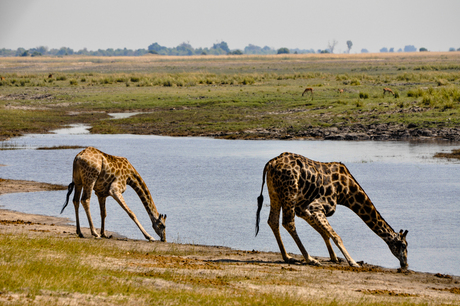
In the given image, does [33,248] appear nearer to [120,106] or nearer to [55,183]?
[55,183]

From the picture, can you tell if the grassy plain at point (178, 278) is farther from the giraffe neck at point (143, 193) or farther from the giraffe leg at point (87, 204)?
the giraffe neck at point (143, 193)

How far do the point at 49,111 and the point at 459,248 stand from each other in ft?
126

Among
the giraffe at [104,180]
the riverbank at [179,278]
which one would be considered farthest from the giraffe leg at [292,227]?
the giraffe at [104,180]

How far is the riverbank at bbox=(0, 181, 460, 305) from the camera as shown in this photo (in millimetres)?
7383

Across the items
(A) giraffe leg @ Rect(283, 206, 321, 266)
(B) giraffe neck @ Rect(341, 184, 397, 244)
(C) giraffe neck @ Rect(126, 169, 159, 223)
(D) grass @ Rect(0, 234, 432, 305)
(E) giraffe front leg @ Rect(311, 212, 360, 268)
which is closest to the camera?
(D) grass @ Rect(0, 234, 432, 305)

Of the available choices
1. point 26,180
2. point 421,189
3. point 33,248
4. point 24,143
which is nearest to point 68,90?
point 24,143

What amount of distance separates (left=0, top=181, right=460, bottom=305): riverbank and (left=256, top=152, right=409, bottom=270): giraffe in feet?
1.93

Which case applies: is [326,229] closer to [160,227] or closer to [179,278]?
[179,278]

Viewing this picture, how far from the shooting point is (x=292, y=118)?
37594 millimetres

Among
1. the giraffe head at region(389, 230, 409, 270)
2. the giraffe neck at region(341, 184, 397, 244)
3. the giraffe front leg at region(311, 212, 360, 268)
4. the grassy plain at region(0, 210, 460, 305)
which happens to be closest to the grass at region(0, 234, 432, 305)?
the grassy plain at region(0, 210, 460, 305)

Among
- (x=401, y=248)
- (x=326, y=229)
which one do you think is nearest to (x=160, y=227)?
(x=326, y=229)

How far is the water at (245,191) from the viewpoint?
13.0 meters

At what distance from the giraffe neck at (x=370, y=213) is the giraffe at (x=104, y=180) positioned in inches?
167

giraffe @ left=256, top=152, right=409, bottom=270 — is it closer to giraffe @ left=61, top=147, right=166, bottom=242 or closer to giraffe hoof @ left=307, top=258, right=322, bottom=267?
giraffe hoof @ left=307, top=258, right=322, bottom=267
